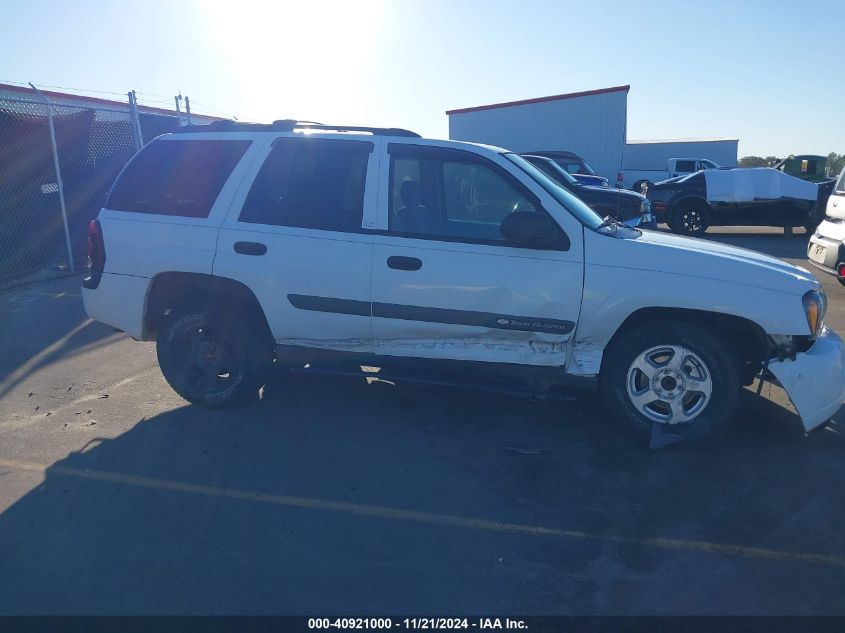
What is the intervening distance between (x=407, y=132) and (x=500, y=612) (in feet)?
11.2

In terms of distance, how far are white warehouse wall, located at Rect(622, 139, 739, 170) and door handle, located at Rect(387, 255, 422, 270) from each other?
38.5 metres

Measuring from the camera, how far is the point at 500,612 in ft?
10.2

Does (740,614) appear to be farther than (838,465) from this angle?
No

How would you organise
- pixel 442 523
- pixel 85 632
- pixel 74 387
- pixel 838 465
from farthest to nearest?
pixel 74 387 < pixel 838 465 < pixel 442 523 < pixel 85 632

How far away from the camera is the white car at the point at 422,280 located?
4.57 m

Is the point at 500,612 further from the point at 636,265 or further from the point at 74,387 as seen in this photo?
the point at 74,387

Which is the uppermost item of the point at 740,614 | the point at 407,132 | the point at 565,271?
the point at 407,132

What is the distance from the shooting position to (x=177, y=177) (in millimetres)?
5355

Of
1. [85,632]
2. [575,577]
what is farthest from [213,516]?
[575,577]

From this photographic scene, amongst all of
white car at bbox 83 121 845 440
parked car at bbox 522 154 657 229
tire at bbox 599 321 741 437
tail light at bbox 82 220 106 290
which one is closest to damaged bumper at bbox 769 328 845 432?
white car at bbox 83 121 845 440

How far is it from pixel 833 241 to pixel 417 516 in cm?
757

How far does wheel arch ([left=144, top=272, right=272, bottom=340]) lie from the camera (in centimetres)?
514

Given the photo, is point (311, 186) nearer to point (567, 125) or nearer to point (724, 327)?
point (724, 327)

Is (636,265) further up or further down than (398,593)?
further up
